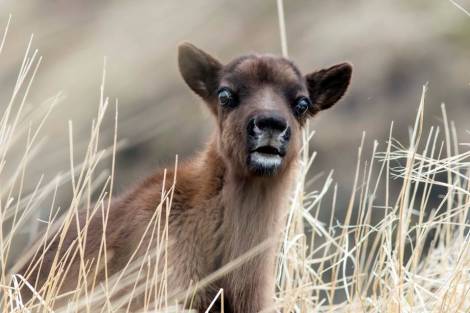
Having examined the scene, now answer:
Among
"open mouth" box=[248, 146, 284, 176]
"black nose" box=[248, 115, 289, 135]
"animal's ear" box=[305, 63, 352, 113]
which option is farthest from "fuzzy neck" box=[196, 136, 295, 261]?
"animal's ear" box=[305, 63, 352, 113]

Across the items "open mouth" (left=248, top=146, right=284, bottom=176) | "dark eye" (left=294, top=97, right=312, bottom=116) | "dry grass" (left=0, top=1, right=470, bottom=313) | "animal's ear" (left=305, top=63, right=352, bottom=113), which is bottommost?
"dry grass" (left=0, top=1, right=470, bottom=313)

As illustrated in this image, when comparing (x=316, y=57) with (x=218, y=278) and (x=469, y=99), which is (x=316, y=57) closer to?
(x=469, y=99)

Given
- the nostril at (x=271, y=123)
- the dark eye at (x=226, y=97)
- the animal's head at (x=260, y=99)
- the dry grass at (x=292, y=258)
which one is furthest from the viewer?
the dark eye at (x=226, y=97)

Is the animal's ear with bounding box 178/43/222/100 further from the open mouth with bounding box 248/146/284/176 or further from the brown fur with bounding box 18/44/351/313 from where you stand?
the open mouth with bounding box 248/146/284/176

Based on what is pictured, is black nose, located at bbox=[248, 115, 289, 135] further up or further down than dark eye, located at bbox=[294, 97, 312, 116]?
further down

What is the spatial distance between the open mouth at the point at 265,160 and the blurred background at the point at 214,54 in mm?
9231

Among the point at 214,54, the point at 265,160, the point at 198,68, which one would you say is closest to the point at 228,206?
the point at 265,160

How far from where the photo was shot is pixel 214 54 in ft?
69.3

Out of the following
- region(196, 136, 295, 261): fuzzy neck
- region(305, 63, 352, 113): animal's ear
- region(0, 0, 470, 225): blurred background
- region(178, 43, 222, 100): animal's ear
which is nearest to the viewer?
region(196, 136, 295, 261): fuzzy neck

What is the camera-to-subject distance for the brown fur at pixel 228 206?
764 cm

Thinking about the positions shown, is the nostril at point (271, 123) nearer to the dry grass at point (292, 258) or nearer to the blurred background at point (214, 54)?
the dry grass at point (292, 258)

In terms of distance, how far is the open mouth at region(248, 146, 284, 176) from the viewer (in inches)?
294

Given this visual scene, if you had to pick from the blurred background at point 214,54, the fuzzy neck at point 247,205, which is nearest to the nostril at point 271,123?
the fuzzy neck at point 247,205

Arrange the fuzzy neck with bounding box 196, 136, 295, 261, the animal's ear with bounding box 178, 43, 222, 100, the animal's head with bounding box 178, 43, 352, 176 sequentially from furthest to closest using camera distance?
the animal's ear with bounding box 178, 43, 222, 100
the fuzzy neck with bounding box 196, 136, 295, 261
the animal's head with bounding box 178, 43, 352, 176
